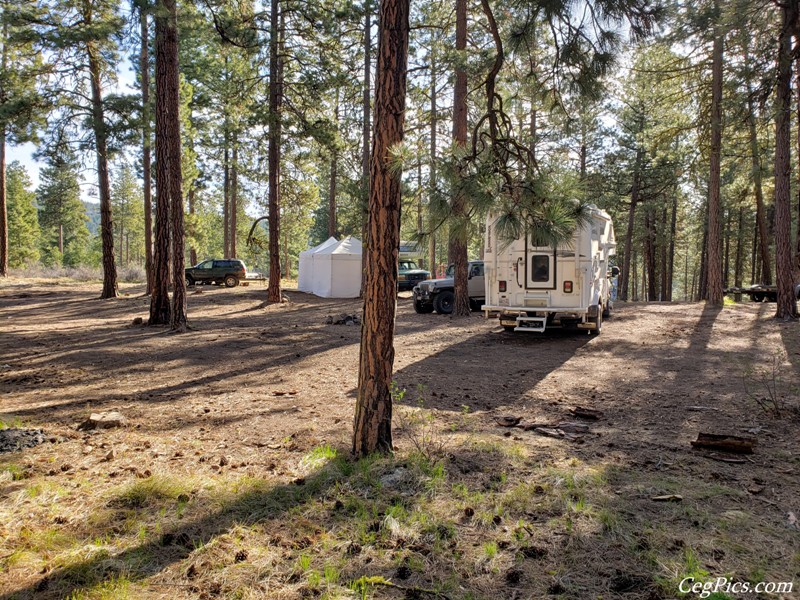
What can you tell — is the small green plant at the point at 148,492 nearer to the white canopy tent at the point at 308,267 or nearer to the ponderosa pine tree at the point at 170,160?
the ponderosa pine tree at the point at 170,160

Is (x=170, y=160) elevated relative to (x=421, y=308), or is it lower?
elevated

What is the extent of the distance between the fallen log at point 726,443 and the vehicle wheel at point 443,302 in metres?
12.5

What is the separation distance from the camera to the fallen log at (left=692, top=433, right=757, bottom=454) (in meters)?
4.32

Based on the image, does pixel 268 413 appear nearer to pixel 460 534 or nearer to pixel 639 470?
pixel 460 534

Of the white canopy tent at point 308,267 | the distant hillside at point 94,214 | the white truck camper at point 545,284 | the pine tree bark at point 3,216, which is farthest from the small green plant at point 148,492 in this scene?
the distant hillside at point 94,214

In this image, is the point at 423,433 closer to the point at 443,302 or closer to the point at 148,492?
the point at 148,492

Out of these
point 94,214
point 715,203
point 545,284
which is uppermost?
point 94,214

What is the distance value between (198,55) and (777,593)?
32.3 meters

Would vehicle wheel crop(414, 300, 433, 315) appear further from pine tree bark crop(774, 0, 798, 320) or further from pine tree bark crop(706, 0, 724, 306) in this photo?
pine tree bark crop(774, 0, 798, 320)

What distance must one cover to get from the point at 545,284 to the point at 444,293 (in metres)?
6.40

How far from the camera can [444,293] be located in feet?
55.8

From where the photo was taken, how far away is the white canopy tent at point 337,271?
23.9m

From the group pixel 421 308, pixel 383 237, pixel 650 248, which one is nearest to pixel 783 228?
pixel 421 308

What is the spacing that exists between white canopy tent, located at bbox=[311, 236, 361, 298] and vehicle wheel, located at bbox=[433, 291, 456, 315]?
7981 mm
